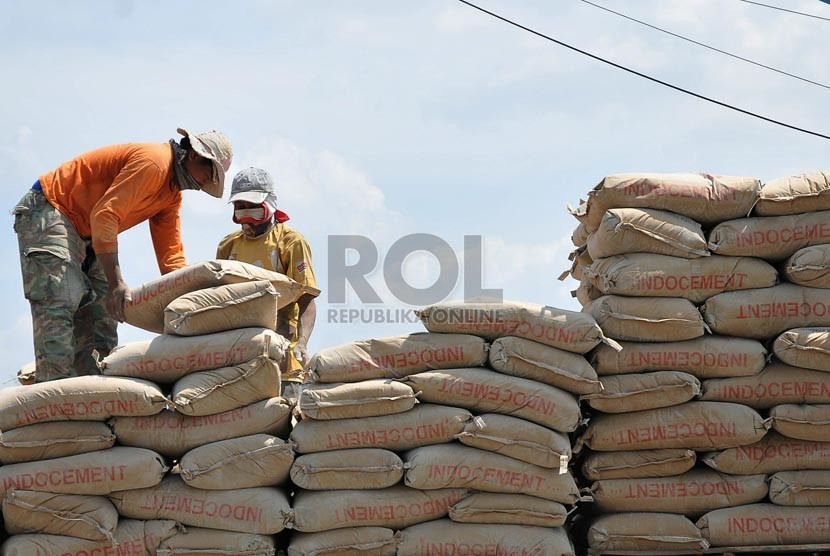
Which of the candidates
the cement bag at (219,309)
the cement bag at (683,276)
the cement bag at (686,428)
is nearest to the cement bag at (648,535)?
the cement bag at (686,428)

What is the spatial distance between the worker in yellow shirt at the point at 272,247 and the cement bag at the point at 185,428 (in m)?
1.00

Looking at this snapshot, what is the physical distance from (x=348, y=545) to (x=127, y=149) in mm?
2229

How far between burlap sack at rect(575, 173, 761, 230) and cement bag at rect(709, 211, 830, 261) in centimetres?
9

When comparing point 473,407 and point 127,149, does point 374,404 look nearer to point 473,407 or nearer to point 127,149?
point 473,407

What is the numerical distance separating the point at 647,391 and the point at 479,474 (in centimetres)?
87

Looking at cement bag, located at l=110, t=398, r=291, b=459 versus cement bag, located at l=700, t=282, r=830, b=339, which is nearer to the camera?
cement bag, located at l=110, t=398, r=291, b=459

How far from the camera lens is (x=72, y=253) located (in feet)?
15.2

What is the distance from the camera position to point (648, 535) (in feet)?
13.9

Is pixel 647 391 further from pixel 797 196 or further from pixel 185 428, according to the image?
pixel 185 428

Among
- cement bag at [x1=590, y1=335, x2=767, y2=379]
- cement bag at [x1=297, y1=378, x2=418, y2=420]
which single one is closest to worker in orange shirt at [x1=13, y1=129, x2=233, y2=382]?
cement bag at [x1=297, y1=378, x2=418, y2=420]

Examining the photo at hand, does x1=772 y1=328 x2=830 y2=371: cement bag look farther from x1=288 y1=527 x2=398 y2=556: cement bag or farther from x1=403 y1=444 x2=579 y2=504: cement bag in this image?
x1=288 y1=527 x2=398 y2=556: cement bag

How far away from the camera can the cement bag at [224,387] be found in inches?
159

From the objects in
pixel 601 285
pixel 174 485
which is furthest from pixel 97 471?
pixel 601 285

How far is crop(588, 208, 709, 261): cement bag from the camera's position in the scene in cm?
441
